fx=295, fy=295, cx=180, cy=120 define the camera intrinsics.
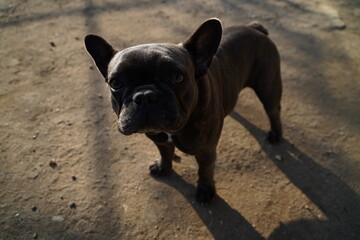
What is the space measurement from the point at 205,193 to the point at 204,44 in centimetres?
165

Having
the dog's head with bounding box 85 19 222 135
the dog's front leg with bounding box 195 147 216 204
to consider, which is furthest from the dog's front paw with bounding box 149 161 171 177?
the dog's head with bounding box 85 19 222 135

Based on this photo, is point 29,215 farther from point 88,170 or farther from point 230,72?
point 230,72

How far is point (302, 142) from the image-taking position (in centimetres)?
398

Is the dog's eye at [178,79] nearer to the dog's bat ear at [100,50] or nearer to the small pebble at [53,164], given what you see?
the dog's bat ear at [100,50]

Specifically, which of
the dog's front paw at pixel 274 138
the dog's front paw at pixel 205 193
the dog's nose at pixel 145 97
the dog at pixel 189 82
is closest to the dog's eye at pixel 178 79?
the dog at pixel 189 82

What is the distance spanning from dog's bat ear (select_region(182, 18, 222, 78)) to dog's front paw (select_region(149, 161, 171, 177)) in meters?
1.42

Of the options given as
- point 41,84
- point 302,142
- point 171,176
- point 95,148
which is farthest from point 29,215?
point 302,142

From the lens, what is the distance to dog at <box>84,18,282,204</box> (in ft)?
7.39

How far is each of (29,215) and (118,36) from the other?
140 inches

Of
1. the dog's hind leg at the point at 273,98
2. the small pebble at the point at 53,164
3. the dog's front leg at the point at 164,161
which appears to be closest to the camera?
the dog's front leg at the point at 164,161

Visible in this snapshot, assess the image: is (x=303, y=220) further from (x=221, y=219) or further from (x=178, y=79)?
(x=178, y=79)

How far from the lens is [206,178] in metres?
3.23

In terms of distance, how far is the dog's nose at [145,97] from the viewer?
2164 mm

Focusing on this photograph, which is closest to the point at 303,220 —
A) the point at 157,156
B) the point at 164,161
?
the point at 164,161
